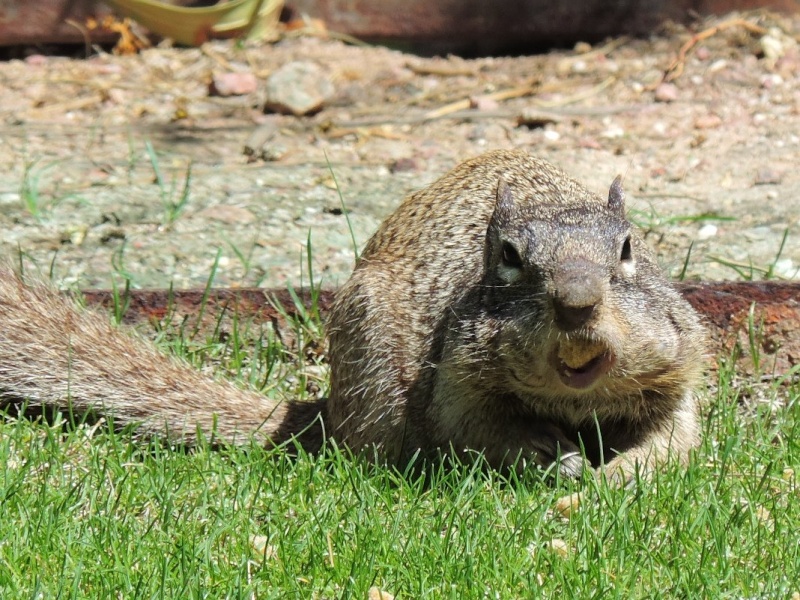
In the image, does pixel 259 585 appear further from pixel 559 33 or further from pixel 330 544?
pixel 559 33

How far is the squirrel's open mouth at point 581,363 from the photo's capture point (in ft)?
11.7

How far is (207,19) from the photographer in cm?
833

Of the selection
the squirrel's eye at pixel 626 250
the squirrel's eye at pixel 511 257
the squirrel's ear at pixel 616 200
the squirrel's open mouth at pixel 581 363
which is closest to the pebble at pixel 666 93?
the squirrel's ear at pixel 616 200

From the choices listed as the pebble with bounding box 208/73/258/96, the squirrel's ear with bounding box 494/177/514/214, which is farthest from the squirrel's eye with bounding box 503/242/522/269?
the pebble with bounding box 208/73/258/96

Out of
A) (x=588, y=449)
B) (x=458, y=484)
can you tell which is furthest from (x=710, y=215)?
(x=458, y=484)

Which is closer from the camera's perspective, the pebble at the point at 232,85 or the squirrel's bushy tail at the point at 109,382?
the squirrel's bushy tail at the point at 109,382

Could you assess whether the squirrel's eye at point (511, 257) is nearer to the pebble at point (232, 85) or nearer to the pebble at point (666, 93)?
the pebble at point (666, 93)

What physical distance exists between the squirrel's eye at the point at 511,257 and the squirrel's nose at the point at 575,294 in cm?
26

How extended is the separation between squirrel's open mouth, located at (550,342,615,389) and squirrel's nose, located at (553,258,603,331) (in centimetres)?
11

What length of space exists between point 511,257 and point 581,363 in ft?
1.41

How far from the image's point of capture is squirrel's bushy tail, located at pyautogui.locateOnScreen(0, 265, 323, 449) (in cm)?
447

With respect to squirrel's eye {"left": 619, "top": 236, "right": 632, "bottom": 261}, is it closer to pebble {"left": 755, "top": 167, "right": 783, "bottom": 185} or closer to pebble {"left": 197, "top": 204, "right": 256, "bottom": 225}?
pebble {"left": 197, "top": 204, "right": 256, "bottom": 225}

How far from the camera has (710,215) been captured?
5922mm

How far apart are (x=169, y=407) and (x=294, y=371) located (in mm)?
768
